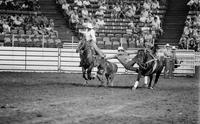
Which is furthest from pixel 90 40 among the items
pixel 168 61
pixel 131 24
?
pixel 131 24

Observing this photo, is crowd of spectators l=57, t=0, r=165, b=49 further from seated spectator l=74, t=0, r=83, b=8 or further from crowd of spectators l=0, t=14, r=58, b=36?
Result: crowd of spectators l=0, t=14, r=58, b=36

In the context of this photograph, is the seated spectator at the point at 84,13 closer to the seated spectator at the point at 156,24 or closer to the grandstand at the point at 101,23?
the grandstand at the point at 101,23

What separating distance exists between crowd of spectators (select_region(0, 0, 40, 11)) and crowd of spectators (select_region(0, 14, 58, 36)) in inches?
51.4

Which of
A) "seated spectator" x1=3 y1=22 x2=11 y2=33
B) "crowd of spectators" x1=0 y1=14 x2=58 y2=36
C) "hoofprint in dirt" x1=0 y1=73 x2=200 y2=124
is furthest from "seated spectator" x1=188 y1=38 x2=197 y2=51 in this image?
"hoofprint in dirt" x1=0 y1=73 x2=200 y2=124

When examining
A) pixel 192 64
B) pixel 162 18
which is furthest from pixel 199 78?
pixel 162 18

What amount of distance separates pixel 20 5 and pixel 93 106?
19781 millimetres

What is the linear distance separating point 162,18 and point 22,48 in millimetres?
9680

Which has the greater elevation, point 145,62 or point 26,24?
point 26,24

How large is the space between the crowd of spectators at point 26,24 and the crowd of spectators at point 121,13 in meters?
1.80

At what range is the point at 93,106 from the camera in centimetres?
1092

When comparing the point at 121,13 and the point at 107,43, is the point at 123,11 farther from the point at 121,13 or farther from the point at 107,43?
the point at 107,43

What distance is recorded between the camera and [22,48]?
23938mm

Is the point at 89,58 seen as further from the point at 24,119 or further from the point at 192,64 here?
the point at 192,64

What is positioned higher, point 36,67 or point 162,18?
point 162,18
